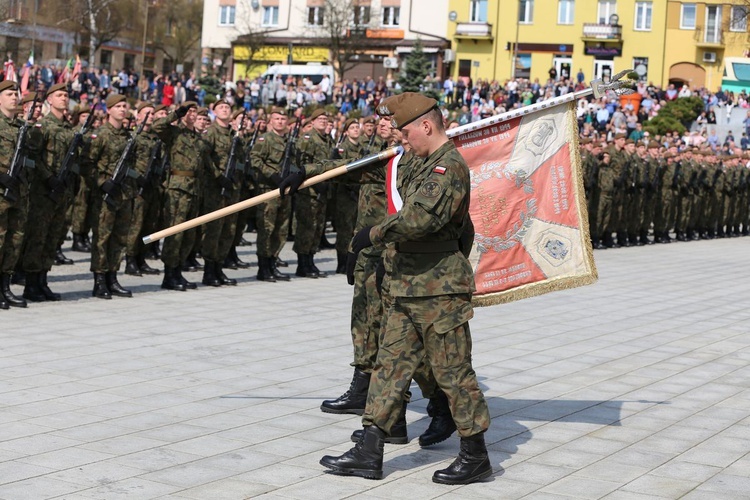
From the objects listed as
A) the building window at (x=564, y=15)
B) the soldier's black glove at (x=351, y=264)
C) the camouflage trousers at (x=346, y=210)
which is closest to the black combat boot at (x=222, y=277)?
the camouflage trousers at (x=346, y=210)

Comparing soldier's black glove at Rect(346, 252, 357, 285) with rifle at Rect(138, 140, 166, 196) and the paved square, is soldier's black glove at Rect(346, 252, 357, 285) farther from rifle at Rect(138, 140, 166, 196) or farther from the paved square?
rifle at Rect(138, 140, 166, 196)

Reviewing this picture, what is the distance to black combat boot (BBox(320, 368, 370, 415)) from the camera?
25.4 feet

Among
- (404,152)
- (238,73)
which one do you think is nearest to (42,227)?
(404,152)

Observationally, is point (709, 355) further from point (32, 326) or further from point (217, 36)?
point (217, 36)

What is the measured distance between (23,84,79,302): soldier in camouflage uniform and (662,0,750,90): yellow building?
58.9 m

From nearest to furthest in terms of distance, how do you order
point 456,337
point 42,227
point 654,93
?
point 456,337, point 42,227, point 654,93

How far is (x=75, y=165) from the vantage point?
39.8ft

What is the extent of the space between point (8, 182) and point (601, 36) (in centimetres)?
5917

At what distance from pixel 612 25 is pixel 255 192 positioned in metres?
54.3

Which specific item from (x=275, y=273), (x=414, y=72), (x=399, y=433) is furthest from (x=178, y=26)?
(x=399, y=433)

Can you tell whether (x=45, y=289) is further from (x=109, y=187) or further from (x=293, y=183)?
(x=293, y=183)

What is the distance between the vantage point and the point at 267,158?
1488 cm

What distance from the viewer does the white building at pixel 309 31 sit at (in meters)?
70.8

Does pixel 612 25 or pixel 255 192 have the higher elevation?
pixel 612 25
